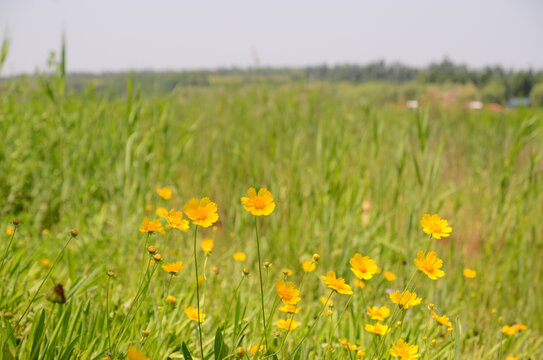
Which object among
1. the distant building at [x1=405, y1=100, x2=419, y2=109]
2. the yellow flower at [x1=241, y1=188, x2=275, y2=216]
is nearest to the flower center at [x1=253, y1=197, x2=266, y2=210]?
the yellow flower at [x1=241, y1=188, x2=275, y2=216]

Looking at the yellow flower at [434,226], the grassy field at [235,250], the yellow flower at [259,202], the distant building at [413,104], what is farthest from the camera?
the distant building at [413,104]

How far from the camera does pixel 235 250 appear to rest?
2.21 meters

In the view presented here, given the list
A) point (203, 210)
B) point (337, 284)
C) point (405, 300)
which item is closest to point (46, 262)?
point (203, 210)

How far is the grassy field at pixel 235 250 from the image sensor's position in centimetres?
105

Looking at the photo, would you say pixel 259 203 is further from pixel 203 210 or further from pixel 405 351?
pixel 405 351

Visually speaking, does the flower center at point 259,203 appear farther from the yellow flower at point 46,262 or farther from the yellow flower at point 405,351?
the yellow flower at point 46,262

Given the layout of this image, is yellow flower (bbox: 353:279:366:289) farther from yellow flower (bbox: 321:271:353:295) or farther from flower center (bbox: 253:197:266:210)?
flower center (bbox: 253:197:266:210)

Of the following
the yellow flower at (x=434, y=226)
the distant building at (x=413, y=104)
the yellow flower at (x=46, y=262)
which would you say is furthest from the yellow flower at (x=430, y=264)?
the yellow flower at (x=46, y=262)

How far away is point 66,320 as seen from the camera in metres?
0.97

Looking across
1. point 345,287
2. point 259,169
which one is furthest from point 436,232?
point 259,169

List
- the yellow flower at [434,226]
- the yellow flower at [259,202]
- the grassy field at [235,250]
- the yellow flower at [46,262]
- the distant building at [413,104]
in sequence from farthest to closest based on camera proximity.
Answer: the distant building at [413,104] → the yellow flower at [46,262] → the grassy field at [235,250] → the yellow flower at [434,226] → the yellow flower at [259,202]

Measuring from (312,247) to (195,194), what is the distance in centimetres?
109

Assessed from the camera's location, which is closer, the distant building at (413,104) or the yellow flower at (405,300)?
the yellow flower at (405,300)

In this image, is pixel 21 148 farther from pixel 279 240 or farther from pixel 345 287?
pixel 345 287
